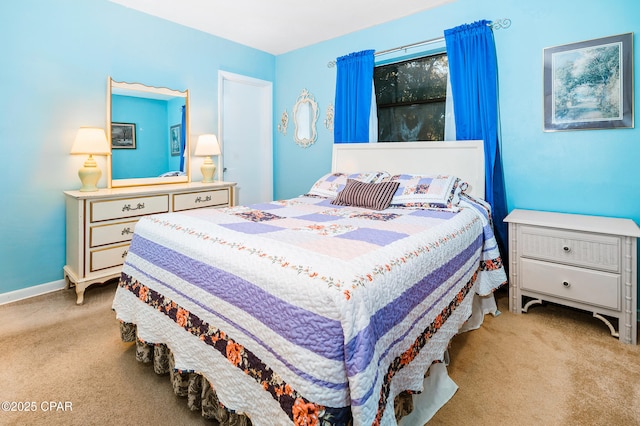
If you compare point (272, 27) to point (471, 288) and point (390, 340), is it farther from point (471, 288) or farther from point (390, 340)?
point (390, 340)

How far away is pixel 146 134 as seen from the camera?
3.44 m

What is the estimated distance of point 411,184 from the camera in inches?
109

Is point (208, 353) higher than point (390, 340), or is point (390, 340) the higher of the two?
point (390, 340)

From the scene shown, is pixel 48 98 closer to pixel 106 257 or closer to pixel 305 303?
pixel 106 257

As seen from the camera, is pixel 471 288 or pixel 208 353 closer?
pixel 208 353

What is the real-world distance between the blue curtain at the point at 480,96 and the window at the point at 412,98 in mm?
239

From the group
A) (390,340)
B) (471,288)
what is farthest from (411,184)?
(390,340)

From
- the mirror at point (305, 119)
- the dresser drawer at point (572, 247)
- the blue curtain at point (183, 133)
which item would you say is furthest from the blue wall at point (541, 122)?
the blue curtain at point (183, 133)

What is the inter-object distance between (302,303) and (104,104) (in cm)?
310

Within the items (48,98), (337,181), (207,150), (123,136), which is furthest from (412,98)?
(48,98)

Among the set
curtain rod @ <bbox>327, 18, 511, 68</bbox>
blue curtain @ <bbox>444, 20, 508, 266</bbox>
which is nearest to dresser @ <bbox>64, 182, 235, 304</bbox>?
curtain rod @ <bbox>327, 18, 511, 68</bbox>

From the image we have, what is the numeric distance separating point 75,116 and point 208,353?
8.80 ft

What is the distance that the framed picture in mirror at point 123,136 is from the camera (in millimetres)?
3203

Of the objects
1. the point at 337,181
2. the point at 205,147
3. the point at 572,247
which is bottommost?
the point at 572,247
